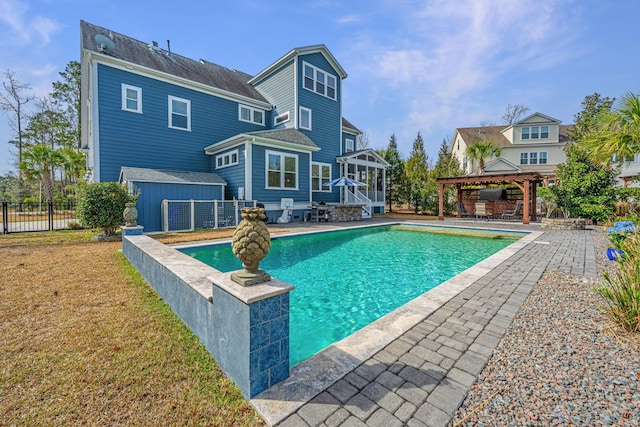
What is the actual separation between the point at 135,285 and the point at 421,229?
11.7 metres

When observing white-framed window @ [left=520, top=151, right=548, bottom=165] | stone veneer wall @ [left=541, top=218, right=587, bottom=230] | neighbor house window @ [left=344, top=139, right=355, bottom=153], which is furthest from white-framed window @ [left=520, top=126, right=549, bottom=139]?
stone veneer wall @ [left=541, top=218, right=587, bottom=230]

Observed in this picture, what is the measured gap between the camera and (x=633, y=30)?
Answer: 8.70m

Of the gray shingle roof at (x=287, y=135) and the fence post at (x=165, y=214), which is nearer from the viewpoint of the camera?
the fence post at (x=165, y=214)

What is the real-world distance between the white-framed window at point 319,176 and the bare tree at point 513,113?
30404mm

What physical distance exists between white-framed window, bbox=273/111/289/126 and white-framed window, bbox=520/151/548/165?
24.9 meters

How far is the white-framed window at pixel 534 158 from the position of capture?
26.4m

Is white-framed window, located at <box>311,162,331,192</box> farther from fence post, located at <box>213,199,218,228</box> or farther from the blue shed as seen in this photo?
fence post, located at <box>213,199,218,228</box>

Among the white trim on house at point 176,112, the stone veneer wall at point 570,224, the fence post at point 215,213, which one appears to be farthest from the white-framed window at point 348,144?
the stone veneer wall at point 570,224

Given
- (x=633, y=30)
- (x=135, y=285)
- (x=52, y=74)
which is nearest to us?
(x=135, y=285)

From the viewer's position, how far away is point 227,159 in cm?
1395

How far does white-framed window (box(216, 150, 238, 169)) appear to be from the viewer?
13.3 m

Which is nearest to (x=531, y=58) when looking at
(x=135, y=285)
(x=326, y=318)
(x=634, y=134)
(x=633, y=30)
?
(x=633, y=30)

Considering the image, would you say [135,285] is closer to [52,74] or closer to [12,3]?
[12,3]

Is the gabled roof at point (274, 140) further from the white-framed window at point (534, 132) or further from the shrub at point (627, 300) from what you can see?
the white-framed window at point (534, 132)
